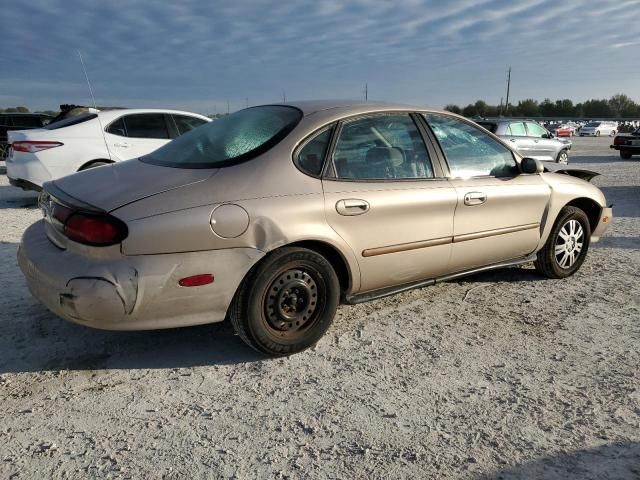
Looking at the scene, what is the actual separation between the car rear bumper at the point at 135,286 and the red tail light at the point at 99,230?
90 mm

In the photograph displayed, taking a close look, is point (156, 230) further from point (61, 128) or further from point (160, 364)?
point (61, 128)

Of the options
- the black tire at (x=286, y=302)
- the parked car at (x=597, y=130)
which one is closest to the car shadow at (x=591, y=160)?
the black tire at (x=286, y=302)

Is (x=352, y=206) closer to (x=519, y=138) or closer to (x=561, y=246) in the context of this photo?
(x=561, y=246)

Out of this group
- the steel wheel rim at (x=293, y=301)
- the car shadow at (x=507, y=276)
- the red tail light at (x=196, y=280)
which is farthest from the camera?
the car shadow at (x=507, y=276)

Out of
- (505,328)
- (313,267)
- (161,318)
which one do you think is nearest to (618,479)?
(505,328)

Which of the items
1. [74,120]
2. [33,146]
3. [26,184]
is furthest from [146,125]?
[26,184]

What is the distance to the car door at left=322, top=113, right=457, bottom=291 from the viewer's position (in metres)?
3.09

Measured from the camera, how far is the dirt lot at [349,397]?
6.93 feet

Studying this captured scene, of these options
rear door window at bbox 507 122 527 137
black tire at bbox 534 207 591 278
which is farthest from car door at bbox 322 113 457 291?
rear door window at bbox 507 122 527 137

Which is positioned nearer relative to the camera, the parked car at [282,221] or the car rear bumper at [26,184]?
the parked car at [282,221]

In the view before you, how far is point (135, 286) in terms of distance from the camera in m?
2.52

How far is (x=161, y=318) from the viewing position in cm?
265

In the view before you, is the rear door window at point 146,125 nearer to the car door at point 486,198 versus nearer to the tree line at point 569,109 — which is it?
the car door at point 486,198

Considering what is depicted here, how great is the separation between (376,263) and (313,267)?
1.54ft
